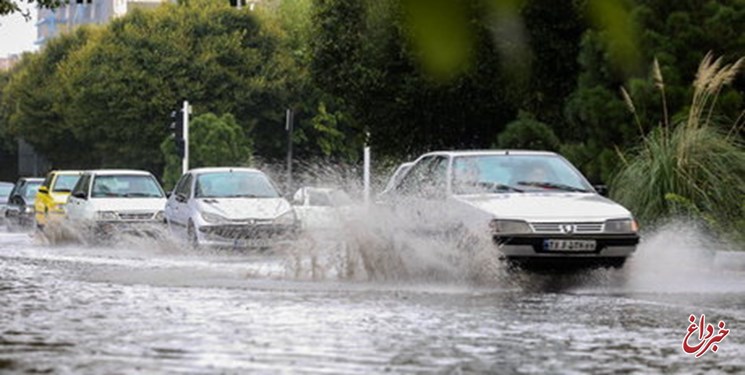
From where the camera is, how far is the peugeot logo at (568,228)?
17.5m

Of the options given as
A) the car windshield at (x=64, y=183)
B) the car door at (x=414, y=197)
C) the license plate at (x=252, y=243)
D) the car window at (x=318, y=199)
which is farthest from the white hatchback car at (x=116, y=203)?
the car door at (x=414, y=197)

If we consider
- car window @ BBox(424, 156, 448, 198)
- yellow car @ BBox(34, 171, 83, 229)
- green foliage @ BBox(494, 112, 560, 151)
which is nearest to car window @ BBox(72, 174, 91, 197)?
yellow car @ BBox(34, 171, 83, 229)

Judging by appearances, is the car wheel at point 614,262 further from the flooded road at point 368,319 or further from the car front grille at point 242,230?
the car front grille at point 242,230

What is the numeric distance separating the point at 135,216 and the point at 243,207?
5.54 meters

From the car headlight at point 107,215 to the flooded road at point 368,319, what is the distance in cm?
919

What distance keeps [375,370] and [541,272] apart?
26.9ft

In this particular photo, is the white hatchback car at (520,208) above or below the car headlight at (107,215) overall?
above

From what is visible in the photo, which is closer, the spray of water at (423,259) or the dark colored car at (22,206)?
the spray of water at (423,259)

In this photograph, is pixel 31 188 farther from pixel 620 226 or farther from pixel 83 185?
pixel 620 226

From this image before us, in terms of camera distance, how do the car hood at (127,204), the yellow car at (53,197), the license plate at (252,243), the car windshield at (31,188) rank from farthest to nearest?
1. the car windshield at (31,188)
2. the yellow car at (53,197)
3. the car hood at (127,204)
4. the license plate at (252,243)

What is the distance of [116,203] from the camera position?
104 ft

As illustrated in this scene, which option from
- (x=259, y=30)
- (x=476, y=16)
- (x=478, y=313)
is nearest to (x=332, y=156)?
(x=259, y=30)

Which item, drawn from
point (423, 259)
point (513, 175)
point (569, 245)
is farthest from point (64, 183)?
point (569, 245)

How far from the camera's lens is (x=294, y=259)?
65.9 feet
